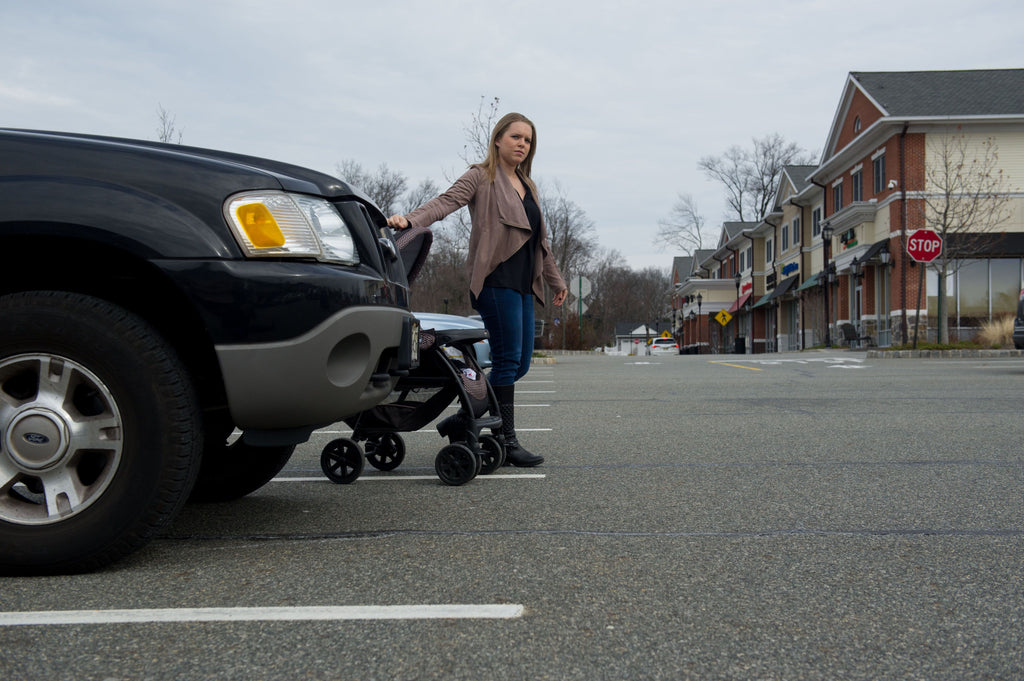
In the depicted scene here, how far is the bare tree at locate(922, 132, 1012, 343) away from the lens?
28.3 meters

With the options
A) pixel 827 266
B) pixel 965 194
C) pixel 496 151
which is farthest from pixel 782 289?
pixel 496 151

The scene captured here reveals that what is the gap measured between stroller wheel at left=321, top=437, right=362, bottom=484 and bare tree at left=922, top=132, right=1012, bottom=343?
27.6 metres

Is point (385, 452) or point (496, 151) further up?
point (496, 151)

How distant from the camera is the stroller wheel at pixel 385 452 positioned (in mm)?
4816

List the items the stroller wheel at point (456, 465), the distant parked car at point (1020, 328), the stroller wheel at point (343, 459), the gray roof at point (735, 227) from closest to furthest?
1. the stroller wheel at point (456, 465)
2. the stroller wheel at point (343, 459)
3. the distant parked car at point (1020, 328)
4. the gray roof at point (735, 227)

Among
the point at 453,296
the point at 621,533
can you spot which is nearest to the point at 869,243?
the point at 453,296

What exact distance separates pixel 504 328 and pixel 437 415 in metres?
0.64

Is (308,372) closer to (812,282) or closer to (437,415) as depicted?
(437,415)

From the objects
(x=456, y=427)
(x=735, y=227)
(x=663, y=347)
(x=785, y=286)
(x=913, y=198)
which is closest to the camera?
(x=456, y=427)

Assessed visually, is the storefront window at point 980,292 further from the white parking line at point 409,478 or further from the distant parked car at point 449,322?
the white parking line at point 409,478

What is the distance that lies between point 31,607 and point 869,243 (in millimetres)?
33595

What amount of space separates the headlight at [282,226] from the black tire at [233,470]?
4.06 ft

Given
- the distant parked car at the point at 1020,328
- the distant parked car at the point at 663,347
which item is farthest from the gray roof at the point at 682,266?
the distant parked car at the point at 1020,328

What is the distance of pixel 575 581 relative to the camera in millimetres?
2516
